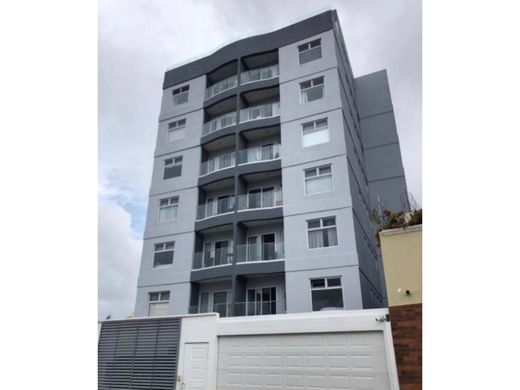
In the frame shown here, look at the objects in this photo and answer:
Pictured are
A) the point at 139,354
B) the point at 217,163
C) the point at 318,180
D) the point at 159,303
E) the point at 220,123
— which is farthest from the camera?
the point at 220,123

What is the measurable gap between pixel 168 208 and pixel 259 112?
6200 mm

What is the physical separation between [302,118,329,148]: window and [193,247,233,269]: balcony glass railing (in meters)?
5.50

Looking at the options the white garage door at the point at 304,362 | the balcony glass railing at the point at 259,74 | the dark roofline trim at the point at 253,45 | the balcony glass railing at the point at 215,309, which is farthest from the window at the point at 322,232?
the dark roofline trim at the point at 253,45

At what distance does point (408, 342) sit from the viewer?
6395mm

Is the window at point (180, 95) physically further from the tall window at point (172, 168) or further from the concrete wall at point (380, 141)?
the concrete wall at point (380, 141)

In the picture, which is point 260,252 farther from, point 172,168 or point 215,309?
point 172,168

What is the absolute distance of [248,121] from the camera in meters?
15.2

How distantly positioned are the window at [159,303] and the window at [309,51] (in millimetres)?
12041

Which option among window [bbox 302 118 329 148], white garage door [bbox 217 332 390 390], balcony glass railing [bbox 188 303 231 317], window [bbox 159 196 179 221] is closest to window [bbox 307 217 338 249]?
window [bbox 302 118 329 148]

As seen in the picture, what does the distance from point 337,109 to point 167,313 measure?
1092 centimetres

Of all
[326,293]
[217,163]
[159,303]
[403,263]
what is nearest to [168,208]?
[217,163]

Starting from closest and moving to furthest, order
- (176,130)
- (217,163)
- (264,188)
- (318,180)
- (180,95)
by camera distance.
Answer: (318,180) → (264,188) → (217,163) → (176,130) → (180,95)
